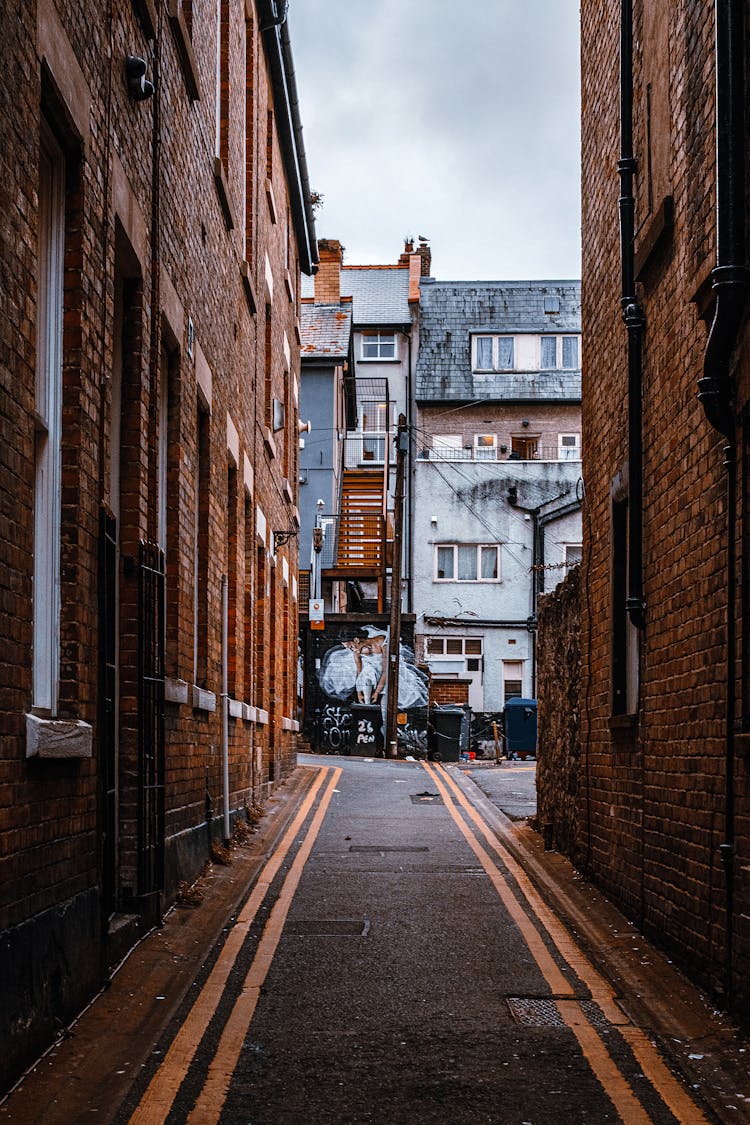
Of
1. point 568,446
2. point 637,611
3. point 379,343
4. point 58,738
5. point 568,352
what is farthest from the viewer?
point 379,343

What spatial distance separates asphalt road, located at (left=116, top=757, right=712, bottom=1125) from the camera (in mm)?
5848

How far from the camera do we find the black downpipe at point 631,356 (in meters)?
10.0

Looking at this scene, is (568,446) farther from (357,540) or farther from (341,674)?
(341,674)

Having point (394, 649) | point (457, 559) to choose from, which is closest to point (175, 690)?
point (394, 649)

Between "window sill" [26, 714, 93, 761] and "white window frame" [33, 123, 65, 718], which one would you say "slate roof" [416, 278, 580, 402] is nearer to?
"white window frame" [33, 123, 65, 718]

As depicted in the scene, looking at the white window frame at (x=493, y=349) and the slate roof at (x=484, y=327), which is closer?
the slate roof at (x=484, y=327)

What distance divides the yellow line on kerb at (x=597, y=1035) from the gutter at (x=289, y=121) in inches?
485

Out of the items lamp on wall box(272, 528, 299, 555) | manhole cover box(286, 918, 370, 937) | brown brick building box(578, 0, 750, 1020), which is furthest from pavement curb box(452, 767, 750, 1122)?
lamp on wall box(272, 528, 299, 555)

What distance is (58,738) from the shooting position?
6320mm

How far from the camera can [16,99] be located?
19.0 ft

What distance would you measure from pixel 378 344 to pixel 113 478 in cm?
4333

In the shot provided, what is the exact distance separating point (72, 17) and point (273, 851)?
348 inches

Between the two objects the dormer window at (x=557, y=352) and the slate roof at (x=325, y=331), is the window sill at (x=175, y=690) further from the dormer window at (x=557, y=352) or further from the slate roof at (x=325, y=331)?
the dormer window at (x=557, y=352)

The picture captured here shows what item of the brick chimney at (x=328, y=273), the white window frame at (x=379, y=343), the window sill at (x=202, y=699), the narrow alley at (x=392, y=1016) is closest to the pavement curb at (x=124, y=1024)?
the narrow alley at (x=392, y=1016)
